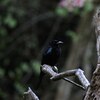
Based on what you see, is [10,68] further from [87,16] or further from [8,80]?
[87,16]

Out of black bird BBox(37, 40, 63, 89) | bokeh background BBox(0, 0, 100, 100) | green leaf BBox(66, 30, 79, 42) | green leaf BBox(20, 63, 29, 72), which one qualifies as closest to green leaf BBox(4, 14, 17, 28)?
bokeh background BBox(0, 0, 100, 100)

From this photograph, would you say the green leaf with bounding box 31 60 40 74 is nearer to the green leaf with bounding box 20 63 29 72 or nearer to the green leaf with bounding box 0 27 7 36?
the green leaf with bounding box 20 63 29 72

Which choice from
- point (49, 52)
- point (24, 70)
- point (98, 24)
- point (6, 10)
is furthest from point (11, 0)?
point (98, 24)

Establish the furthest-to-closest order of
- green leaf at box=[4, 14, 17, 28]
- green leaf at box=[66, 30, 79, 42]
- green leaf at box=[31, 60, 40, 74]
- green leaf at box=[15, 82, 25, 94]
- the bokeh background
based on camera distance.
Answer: the bokeh background, green leaf at box=[31, 60, 40, 74], green leaf at box=[4, 14, 17, 28], green leaf at box=[15, 82, 25, 94], green leaf at box=[66, 30, 79, 42]

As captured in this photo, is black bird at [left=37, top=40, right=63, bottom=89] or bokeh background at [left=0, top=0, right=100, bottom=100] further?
bokeh background at [left=0, top=0, right=100, bottom=100]

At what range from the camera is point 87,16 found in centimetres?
829

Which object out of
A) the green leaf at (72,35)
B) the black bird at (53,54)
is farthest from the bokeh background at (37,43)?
the black bird at (53,54)

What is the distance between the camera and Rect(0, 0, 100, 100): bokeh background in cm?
832

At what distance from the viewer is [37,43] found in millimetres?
9141

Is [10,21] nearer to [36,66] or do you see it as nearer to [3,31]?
[3,31]

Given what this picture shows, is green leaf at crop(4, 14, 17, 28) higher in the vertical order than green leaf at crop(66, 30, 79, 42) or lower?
higher

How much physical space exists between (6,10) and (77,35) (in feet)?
4.94

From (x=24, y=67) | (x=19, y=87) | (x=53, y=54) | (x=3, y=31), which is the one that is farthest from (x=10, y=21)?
(x=53, y=54)

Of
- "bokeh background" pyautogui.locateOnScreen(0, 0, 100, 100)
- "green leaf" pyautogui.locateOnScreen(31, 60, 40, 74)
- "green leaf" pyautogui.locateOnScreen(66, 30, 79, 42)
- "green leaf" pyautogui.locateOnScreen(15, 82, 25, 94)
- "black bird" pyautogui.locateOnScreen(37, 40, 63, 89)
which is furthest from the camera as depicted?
"bokeh background" pyautogui.locateOnScreen(0, 0, 100, 100)
